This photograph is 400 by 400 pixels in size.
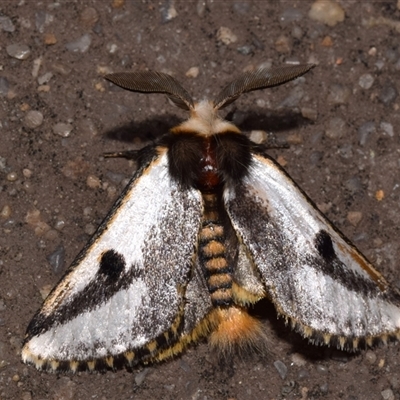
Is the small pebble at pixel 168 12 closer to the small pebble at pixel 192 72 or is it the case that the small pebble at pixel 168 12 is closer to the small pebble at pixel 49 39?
the small pebble at pixel 192 72

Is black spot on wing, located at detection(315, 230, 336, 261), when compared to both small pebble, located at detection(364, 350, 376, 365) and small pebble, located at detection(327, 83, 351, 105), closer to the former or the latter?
small pebble, located at detection(364, 350, 376, 365)

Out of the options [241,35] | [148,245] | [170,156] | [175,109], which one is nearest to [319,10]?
→ [241,35]

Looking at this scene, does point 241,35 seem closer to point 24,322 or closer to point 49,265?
point 49,265

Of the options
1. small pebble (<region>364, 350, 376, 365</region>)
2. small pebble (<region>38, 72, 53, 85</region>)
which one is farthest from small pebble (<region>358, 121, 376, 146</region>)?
small pebble (<region>38, 72, 53, 85</region>)

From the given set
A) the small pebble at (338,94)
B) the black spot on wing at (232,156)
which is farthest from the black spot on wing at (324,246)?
the small pebble at (338,94)

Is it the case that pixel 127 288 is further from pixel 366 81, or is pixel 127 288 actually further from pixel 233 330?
pixel 366 81

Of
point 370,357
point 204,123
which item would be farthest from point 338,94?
point 370,357
